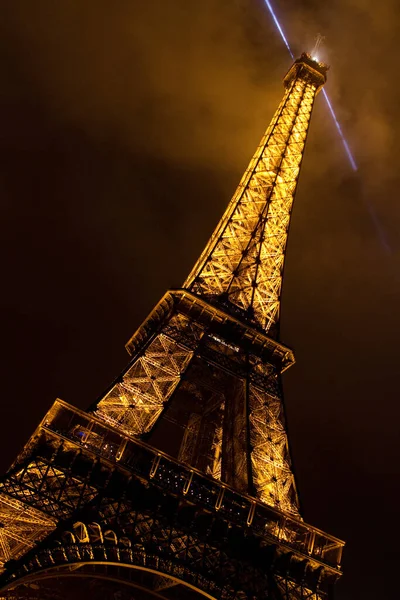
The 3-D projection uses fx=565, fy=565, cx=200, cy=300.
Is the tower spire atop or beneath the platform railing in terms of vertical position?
atop

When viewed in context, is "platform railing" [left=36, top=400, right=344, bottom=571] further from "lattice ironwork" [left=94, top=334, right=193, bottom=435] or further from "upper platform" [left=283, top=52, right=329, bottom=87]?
"upper platform" [left=283, top=52, right=329, bottom=87]

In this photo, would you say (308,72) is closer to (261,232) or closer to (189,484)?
(261,232)

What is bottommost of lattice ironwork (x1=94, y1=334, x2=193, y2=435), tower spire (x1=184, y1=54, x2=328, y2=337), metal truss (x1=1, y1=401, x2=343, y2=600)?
metal truss (x1=1, y1=401, x2=343, y2=600)

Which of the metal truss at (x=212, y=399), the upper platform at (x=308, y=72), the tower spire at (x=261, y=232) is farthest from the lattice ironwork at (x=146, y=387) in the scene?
the upper platform at (x=308, y=72)

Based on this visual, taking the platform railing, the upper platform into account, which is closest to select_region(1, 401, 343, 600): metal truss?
the platform railing

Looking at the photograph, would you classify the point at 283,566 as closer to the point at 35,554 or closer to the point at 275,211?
the point at 35,554

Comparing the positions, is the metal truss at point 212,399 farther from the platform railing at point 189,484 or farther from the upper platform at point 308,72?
the upper platform at point 308,72

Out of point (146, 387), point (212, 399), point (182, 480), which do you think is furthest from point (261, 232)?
point (182, 480)

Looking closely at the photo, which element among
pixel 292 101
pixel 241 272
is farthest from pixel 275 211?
pixel 292 101
